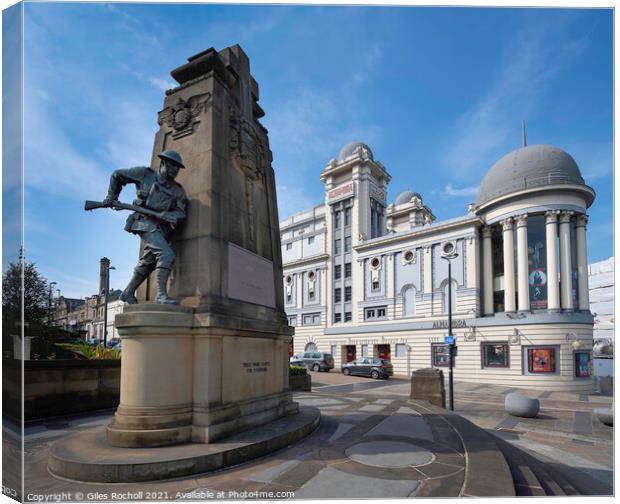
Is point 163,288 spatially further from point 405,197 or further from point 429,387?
point 405,197

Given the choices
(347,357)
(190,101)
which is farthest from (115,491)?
(347,357)

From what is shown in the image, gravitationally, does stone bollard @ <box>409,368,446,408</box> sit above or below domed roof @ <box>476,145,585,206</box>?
below

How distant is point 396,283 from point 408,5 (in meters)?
38.0

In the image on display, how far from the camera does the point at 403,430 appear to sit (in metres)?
7.99

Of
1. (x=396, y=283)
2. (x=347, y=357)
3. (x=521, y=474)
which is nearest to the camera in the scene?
(x=521, y=474)

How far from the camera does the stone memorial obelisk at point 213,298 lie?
20.0ft

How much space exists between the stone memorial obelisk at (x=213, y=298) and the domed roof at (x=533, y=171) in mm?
30894

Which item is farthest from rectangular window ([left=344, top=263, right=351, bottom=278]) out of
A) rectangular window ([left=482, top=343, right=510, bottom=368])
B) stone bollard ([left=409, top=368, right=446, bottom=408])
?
stone bollard ([left=409, top=368, right=446, bottom=408])

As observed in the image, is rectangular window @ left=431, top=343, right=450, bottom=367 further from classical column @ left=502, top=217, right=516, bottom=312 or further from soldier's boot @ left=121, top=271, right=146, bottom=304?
soldier's boot @ left=121, top=271, right=146, bottom=304

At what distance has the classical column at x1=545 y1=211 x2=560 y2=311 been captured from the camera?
32312mm

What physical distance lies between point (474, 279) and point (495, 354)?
6568 mm

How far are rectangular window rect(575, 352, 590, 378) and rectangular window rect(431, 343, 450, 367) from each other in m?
9.75

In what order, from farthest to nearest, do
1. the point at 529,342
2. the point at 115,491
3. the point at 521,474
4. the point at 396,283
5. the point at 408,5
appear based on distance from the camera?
1. the point at 396,283
2. the point at 529,342
3. the point at 521,474
4. the point at 408,5
5. the point at 115,491

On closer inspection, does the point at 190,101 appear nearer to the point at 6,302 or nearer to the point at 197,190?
the point at 197,190
